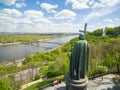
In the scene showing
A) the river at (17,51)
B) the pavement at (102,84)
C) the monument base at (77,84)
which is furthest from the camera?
the river at (17,51)

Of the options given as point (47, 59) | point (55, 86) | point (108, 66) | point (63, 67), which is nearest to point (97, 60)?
point (108, 66)

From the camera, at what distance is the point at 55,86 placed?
1509 centimetres

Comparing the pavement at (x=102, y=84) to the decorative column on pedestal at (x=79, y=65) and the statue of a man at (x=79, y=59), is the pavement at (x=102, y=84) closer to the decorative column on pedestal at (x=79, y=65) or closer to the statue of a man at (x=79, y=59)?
the decorative column on pedestal at (x=79, y=65)

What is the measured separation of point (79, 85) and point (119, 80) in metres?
9.01


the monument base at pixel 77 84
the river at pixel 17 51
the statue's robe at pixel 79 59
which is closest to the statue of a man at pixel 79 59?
the statue's robe at pixel 79 59

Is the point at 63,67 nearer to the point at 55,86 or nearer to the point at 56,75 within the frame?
the point at 56,75

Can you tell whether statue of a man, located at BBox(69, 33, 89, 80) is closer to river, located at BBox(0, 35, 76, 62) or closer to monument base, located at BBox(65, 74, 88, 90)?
monument base, located at BBox(65, 74, 88, 90)

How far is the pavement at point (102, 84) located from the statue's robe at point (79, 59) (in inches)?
198

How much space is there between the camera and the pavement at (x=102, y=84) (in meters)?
14.4

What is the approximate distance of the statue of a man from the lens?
953cm

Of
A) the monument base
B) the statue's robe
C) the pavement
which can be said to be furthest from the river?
the statue's robe

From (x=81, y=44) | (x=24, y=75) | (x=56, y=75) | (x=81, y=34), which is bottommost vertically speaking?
(x=24, y=75)

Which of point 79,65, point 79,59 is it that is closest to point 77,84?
point 79,65

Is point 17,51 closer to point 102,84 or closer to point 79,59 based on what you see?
point 102,84
